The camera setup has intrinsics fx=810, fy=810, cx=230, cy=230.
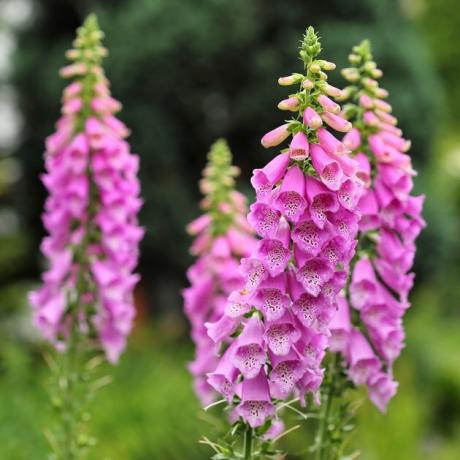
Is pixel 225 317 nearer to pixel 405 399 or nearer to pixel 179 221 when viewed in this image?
pixel 405 399

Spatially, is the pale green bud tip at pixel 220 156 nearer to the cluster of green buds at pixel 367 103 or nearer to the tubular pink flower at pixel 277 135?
the cluster of green buds at pixel 367 103

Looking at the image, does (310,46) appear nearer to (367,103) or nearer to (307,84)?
(307,84)

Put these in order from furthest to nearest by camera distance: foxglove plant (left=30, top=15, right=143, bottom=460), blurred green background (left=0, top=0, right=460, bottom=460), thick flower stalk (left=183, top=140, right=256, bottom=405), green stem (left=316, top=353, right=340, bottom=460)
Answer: blurred green background (left=0, top=0, right=460, bottom=460), thick flower stalk (left=183, top=140, right=256, bottom=405), foxglove plant (left=30, top=15, right=143, bottom=460), green stem (left=316, top=353, right=340, bottom=460)

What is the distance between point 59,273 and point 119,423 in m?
3.12

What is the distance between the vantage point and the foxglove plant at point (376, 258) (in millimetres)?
2570

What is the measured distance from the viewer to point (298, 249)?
6.03ft

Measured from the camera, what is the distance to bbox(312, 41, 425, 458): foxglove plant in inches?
101

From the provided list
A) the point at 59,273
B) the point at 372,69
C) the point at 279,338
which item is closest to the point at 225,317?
the point at 279,338

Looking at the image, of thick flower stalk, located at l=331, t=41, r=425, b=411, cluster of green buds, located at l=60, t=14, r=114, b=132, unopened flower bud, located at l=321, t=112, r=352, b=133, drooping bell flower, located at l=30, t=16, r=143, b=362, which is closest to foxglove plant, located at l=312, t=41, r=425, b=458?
thick flower stalk, located at l=331, t=41, r=425, b=411

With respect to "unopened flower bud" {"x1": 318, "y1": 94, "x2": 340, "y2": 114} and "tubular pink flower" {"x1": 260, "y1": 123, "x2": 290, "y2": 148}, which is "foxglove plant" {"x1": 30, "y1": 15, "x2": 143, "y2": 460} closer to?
"tubular pink flower" {"x1": 260, "y1": 123, "x2": 290, "y2": 148}

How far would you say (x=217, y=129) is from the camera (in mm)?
10492

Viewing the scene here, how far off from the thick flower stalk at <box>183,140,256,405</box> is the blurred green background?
15.6 ft

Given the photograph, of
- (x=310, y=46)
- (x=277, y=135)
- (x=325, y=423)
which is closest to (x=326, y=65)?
(x=310, y=46)

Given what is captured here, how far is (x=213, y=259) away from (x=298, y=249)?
1731 mm
